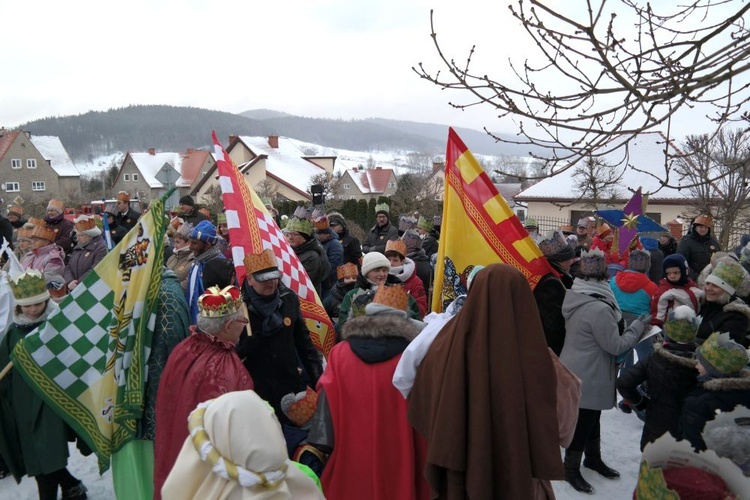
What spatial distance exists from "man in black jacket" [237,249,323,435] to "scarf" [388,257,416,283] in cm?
197

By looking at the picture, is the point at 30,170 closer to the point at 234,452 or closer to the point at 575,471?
the point at 575,471

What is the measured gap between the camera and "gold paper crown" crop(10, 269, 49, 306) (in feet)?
12.4

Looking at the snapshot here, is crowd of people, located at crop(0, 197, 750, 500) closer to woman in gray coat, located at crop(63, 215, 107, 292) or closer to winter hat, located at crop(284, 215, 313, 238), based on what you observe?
winter hat, located at crop(284, 215, 313, 238)

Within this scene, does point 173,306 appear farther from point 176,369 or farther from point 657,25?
point 657,25

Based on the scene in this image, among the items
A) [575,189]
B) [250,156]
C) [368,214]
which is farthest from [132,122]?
[575,189]

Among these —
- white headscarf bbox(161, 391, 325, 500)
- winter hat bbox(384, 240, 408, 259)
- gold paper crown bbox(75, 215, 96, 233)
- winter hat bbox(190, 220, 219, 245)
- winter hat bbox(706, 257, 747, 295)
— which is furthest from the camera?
gold paper crown bbox(75, 215, 96, 233)

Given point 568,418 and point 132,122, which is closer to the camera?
point 568,418

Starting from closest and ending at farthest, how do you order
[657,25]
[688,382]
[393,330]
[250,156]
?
[393,330] → [657,25] → [688,382] → [250,156]

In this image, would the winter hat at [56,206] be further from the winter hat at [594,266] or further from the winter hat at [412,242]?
the winter hat at [594,266]

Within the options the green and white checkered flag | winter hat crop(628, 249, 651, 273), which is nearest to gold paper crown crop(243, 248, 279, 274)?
the green and white checkered flag

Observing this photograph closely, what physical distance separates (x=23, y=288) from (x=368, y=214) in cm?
2919

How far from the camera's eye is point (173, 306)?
12.3ft

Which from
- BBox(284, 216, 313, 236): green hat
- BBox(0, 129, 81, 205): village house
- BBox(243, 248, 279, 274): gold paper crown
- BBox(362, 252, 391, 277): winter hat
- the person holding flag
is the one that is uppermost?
BBox(243, 248, 279, 274): gold paper crown

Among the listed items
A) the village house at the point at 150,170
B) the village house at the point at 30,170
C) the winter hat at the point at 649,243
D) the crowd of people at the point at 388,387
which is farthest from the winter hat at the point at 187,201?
the village house at the point at 150,170
